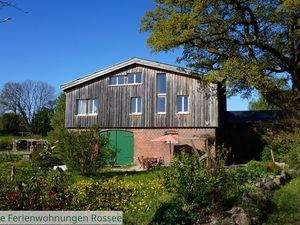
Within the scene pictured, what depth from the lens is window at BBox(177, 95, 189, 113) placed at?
29297 mm

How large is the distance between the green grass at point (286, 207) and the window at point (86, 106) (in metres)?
20.6

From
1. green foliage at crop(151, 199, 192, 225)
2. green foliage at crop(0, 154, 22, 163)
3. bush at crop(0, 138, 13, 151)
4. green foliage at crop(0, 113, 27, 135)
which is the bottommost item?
green foliage at crop(0, 154, 22, 163)

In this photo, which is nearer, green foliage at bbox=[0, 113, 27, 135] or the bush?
the bush

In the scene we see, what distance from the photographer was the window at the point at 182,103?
29.3 metres

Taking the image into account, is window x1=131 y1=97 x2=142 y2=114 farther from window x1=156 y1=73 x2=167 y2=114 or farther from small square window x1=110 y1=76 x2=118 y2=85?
small square window x1=110 y1=76 x2=118 y2=85

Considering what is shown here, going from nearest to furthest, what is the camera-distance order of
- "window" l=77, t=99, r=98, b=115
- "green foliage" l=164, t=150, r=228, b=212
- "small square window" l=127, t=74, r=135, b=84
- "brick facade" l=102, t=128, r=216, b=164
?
"green foliage" l=164, t=150, r=228, b=212 → "brick facade" l=102, t=128, r=216, b=164 → "small square window" l=127, t=74, r=135, b=84 → "window" l=77, t=99, r=98, b=115

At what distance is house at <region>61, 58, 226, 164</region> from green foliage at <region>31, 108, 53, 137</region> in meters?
41.6

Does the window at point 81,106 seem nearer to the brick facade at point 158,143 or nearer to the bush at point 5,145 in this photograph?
the brick facade at point 158,143

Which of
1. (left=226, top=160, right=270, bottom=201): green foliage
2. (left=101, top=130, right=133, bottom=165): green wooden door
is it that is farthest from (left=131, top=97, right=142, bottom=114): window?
(left=226, top=160, right=270, bottom=201): green foliage

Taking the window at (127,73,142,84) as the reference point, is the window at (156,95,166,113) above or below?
below

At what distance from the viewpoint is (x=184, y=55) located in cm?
3034

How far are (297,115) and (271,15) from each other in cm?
681

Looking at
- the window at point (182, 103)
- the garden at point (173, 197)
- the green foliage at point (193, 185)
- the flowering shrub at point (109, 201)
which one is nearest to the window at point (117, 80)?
the window at point (182, 103)

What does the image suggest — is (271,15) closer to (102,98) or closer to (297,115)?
(297,115)
